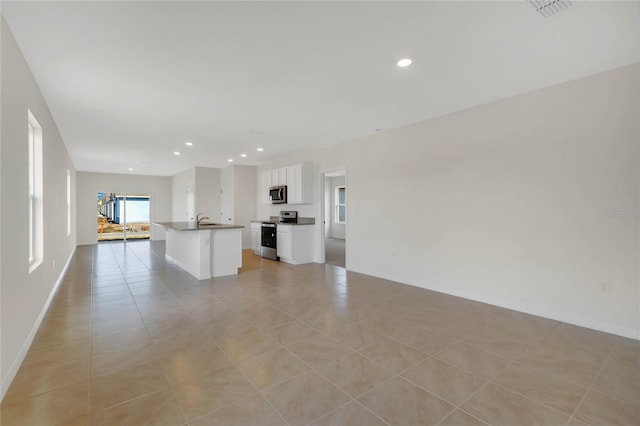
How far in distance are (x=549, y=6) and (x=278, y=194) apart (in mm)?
6167

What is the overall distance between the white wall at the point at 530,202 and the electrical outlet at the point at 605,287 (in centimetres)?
3

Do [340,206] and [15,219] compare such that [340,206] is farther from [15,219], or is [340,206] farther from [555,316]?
[15,219]

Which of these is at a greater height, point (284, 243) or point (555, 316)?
point (284, 243)

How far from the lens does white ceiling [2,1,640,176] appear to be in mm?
2088

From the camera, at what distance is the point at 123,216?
11.3m

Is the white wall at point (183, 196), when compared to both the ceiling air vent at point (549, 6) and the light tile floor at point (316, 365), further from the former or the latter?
the ceiling air vent at point (549, 6)

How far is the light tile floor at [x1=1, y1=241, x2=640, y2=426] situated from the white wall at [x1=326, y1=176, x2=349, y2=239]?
7.46m

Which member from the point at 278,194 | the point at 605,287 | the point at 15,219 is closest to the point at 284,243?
the point at 278,194

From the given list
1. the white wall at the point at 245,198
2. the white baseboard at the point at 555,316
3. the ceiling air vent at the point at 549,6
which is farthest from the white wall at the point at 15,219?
the white wall at the point at 245,198

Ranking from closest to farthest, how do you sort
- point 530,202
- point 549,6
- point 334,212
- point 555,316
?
point 549,6
point 555,316
point 530,202
point 334,212

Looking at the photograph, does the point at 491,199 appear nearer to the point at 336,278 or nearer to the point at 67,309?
the point at 336,278

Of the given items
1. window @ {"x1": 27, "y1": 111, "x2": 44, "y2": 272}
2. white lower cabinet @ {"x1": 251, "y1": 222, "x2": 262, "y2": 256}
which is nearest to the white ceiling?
window @ {"x1": 27, "y1": 111, "x2": 44, "y2": 272}

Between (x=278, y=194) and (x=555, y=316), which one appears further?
(x=278, y=194)

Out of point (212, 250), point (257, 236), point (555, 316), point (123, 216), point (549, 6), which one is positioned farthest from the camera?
point (123, 216)
